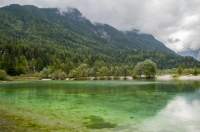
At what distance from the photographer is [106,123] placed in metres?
21.2

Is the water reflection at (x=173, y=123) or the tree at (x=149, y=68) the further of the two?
the tree at (x=149, y=68)

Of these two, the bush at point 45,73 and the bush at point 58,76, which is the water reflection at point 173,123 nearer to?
the bush at point 58,76

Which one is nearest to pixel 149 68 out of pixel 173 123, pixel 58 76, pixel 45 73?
pixel 58 76

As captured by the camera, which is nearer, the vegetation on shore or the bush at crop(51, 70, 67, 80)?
the bush at crop(51, 70, 67, 80)

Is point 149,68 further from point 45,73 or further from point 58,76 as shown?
point 45,73

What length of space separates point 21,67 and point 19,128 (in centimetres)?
14195

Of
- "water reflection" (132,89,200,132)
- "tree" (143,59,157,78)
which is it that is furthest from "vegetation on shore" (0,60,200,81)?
"water reflection" (132,89,200,132)

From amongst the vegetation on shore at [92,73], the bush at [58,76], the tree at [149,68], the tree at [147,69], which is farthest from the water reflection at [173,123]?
the tree at [147,69]

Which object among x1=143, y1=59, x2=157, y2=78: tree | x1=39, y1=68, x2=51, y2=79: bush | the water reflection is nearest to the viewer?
the water reflection

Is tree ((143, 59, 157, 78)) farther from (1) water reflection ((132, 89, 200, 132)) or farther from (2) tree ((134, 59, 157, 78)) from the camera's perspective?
(1) water reflection ((132, 89, 200, 132))

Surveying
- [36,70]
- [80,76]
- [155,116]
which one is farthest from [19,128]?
[36,70]

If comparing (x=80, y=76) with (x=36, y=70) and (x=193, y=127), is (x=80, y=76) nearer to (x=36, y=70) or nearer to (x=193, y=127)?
(x=36, y=70)

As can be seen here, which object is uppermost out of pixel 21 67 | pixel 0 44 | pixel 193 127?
pixel 0 44

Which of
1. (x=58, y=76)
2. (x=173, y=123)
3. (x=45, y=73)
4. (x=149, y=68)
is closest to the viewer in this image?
(x=173, y=123)
